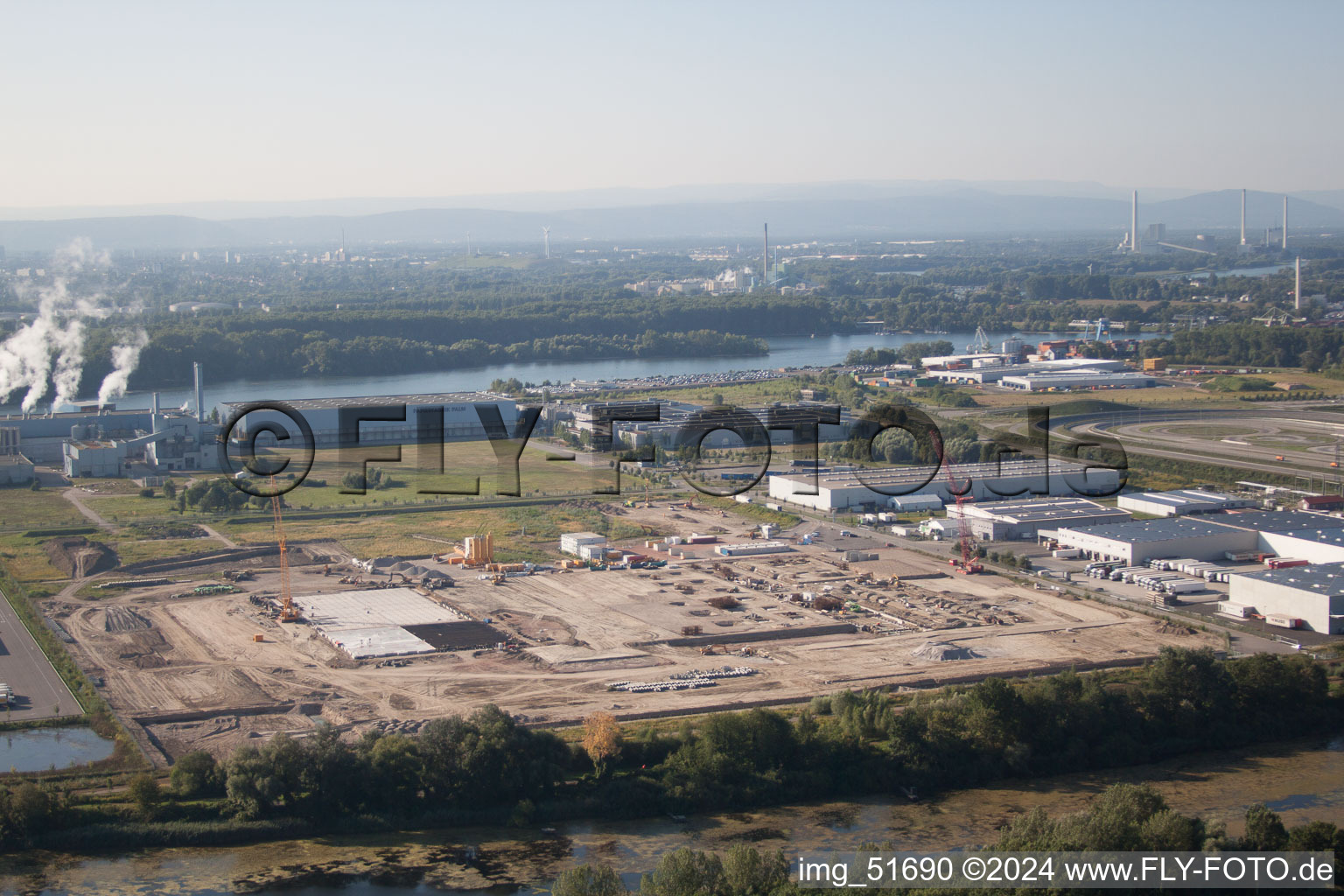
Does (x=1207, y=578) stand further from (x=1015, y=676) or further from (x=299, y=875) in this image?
(x=299, y=875)

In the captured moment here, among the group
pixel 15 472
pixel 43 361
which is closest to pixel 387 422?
pixel 15 472

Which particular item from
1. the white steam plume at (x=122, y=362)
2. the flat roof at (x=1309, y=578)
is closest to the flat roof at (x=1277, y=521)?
the flat roof at (x=1309, y=578)

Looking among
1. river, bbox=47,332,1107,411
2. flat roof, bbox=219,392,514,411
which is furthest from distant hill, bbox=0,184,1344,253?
flat roof, bbox=219,392,514,411

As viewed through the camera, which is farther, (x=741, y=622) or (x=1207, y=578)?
(x=1207, y=578)

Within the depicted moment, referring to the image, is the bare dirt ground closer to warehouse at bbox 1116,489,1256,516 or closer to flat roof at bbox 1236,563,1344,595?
Answer: flat roof at bbox 1236,563,1344,595

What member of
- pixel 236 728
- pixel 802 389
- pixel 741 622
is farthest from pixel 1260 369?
pixel 236 728

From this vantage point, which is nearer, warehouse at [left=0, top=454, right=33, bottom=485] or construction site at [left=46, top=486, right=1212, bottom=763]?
construction site at [left=46, top=486, right=1212, bottom=763]
